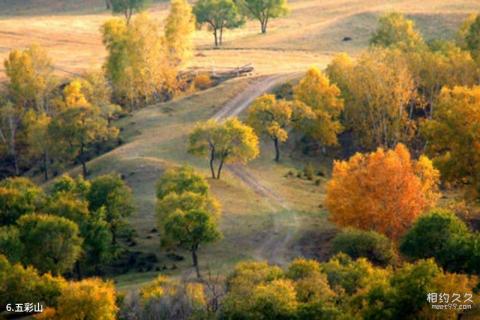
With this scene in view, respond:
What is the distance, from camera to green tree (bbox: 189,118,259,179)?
9719 cm

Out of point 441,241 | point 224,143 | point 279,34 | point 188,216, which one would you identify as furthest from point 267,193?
point 279,34

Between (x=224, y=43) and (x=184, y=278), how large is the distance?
340 feet

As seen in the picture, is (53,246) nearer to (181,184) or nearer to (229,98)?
(181,184)

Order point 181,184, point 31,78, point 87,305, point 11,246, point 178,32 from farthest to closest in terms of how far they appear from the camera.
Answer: point 178,32
point 31,78
point 181,184
point 11,246
point 87,305

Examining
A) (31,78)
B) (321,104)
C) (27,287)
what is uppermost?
(31,78)

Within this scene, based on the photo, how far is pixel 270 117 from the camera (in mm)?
107438

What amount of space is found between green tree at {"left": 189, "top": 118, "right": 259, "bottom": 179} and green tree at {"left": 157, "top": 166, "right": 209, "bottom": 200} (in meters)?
10.7

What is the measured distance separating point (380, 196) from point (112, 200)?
23733mm

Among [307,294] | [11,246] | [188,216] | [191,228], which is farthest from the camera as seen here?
[188,216]

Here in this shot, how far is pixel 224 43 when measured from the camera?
17188cm

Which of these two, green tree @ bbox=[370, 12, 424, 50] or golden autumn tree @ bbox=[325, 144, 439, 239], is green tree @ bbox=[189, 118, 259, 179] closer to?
golden autumn tree @ bbox=[325, 144, 439, 239]

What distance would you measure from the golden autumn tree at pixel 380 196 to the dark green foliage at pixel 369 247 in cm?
551

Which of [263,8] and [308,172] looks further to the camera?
[263,8]

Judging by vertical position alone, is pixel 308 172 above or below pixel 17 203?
below
